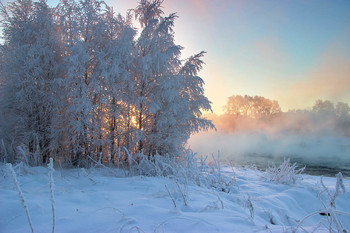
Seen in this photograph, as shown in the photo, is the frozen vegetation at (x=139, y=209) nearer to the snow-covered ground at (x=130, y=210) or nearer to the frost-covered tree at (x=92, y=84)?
the snow-covered ground at (x=130, y=210)

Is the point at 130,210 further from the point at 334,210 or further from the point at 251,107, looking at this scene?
the point at 251,107

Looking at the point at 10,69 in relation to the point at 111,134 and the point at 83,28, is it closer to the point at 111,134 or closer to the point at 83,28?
the point at 83,28

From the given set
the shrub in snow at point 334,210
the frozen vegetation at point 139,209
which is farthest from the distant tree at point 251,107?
the shrub in snow at point 334,210

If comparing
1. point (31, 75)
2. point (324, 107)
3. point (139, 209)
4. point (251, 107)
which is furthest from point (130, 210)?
point (324, 107)

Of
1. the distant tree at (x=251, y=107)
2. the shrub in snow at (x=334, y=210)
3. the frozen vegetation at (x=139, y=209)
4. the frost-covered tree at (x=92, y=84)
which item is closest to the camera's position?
the shrub in snow at (x=334, y=210)

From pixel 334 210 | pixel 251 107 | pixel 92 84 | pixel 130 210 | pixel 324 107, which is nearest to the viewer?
pixel 334 210

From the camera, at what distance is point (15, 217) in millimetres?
2016

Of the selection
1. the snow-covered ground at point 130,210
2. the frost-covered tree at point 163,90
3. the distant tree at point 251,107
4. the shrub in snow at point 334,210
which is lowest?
the snow-covered ground at point 130,210

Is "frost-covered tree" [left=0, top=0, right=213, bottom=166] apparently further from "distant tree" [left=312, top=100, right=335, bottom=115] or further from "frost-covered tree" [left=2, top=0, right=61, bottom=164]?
"distant tree" [left=312, top=100, right=335, bottom=115]

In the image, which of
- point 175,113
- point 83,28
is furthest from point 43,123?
point 175,113

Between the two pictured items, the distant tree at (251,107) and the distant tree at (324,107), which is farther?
the distant tree at (251,107)

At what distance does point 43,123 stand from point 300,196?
9588mm

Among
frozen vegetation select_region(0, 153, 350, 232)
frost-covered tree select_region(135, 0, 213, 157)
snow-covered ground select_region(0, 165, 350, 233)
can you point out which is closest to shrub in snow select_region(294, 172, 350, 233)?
frozen vegetation select_region(0, 153, 350, 232)

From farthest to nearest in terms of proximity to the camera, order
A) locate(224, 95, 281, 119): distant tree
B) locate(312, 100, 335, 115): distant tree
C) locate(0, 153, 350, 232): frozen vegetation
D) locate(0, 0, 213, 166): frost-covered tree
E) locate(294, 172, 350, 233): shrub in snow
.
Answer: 1. locate(224, 95, 281, 119): distant tree
2. locate(312, 100, 335, 115): distant tree
3. locate(0, 0, 213, 166): frost-covered tree
4. locate(0, 153, 350, 232): frozen vegetation
5. locate(294, 172, 350, 233): shrub in snow
